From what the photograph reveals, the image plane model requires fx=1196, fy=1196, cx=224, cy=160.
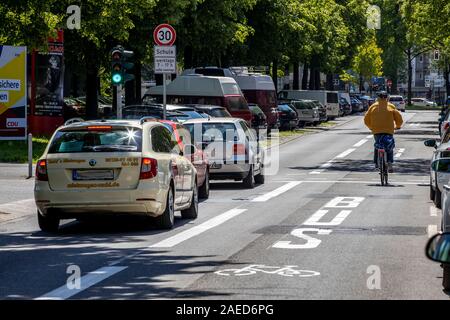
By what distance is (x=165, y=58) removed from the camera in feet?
88.7

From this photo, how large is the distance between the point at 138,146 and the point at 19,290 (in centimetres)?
576

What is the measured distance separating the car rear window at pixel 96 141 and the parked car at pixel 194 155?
1.93 metres

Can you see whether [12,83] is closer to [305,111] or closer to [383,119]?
[383,119]

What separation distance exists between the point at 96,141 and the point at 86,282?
5.35 m

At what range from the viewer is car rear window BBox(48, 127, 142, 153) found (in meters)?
15.6

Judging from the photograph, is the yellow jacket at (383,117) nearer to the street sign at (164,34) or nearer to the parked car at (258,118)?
the street sign at (164,34)

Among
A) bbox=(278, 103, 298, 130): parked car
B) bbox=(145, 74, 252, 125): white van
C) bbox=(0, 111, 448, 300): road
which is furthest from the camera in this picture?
bbox=(278, 103, 298, 130): parked car

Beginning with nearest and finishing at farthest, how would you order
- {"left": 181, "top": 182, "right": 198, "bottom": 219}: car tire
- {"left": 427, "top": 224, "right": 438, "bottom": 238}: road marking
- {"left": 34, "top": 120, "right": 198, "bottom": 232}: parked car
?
{"left": 427, "top": 224, "right": 438, "bottom": 238}: road marking < {"left": 34, "top": 120, "right": 198, "bottom": 232}: parked car < {"left": 181, "top": 182, "right": 198, "bottom": 219}: car tire

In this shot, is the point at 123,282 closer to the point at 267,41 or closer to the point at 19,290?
the point at 19,290

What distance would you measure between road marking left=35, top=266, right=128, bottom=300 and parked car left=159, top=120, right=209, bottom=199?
248 inches

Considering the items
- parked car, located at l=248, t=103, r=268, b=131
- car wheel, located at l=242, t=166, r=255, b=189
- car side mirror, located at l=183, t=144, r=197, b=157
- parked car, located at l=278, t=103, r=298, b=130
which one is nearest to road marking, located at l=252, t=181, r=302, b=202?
car wheel, located at l=242, t=166, r=255, b=189

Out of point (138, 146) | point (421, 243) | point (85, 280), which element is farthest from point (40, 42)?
point (85, 280)

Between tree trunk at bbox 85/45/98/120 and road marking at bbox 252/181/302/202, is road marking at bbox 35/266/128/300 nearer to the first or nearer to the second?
road marking at bbox 252/181/302/202

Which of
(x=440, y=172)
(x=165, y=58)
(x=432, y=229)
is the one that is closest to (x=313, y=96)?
(x=165, y=58)
